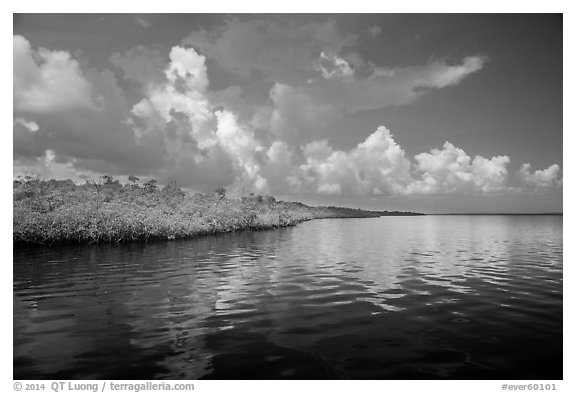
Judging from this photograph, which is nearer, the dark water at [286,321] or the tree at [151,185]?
the dark water at [286,321]

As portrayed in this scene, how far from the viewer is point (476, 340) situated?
10.2 m

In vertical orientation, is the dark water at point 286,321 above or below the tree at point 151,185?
below

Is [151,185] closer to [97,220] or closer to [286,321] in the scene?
[97,220]

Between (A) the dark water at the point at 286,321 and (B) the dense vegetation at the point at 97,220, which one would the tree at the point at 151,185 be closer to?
(B) the dense vegetation at the point at 97,220

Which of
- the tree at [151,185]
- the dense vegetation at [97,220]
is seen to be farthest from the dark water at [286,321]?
the tree at [151,185]

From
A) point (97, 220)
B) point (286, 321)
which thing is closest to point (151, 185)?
point (97, 220)

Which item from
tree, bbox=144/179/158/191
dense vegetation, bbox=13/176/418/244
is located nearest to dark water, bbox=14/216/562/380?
dense vegetation, bbox=13/176/418/244

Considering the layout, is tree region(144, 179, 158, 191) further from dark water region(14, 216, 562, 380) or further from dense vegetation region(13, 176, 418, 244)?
dark water region(14, 216, 562, 380)

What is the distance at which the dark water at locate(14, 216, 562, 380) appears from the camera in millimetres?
8562

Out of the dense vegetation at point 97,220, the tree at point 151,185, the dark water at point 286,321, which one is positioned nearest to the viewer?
the dark water at point 286,321

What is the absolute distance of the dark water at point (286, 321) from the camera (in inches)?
337
